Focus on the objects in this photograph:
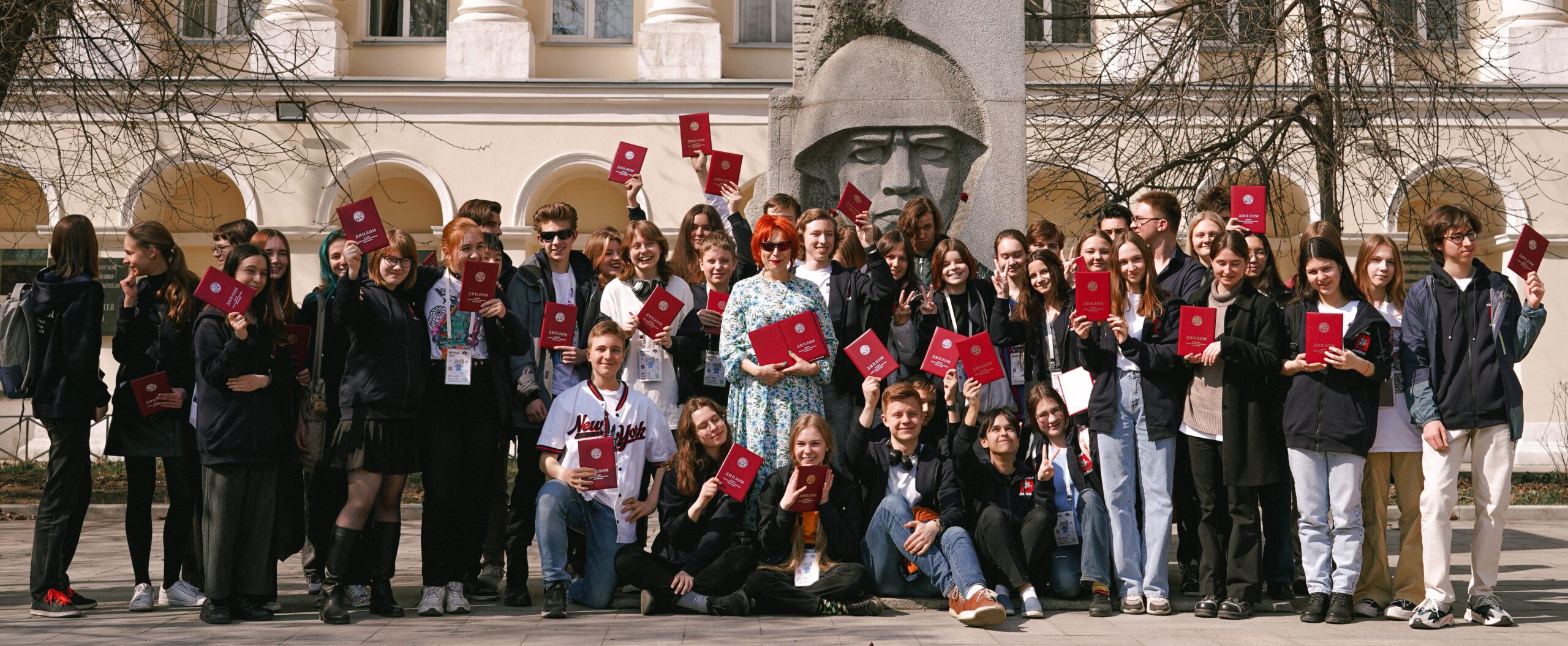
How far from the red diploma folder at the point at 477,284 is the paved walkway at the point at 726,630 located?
1515mm

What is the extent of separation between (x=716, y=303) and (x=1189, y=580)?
2908mm

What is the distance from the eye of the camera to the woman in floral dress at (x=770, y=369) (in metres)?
7.59

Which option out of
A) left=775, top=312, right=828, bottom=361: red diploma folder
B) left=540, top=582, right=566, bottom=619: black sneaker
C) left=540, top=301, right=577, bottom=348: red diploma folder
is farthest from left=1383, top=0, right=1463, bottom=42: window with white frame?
left=540, top=582, right=566, bottom=619: black sneaker

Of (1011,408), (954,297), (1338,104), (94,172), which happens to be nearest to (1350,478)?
(1011,408)

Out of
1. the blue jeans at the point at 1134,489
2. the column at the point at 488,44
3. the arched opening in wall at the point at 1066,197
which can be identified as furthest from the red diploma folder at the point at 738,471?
the column at the point at 488,44

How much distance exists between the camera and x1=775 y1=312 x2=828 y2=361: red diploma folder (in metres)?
7.37

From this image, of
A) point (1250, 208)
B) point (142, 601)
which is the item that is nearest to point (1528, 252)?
point (1250, 208)

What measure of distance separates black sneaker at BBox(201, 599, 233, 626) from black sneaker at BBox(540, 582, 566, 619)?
1467mm

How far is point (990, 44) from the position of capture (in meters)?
9.52

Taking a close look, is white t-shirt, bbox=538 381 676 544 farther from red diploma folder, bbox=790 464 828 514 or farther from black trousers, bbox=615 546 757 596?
red diploma folder, bbox=790 464 828 514

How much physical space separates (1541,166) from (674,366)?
54.7ft

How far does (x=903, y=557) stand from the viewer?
7516mm

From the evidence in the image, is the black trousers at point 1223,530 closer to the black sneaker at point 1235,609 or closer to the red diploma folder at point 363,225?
the black sneaker at point 1235,609

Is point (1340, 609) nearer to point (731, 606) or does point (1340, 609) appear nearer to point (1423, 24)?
point (731, 606)
